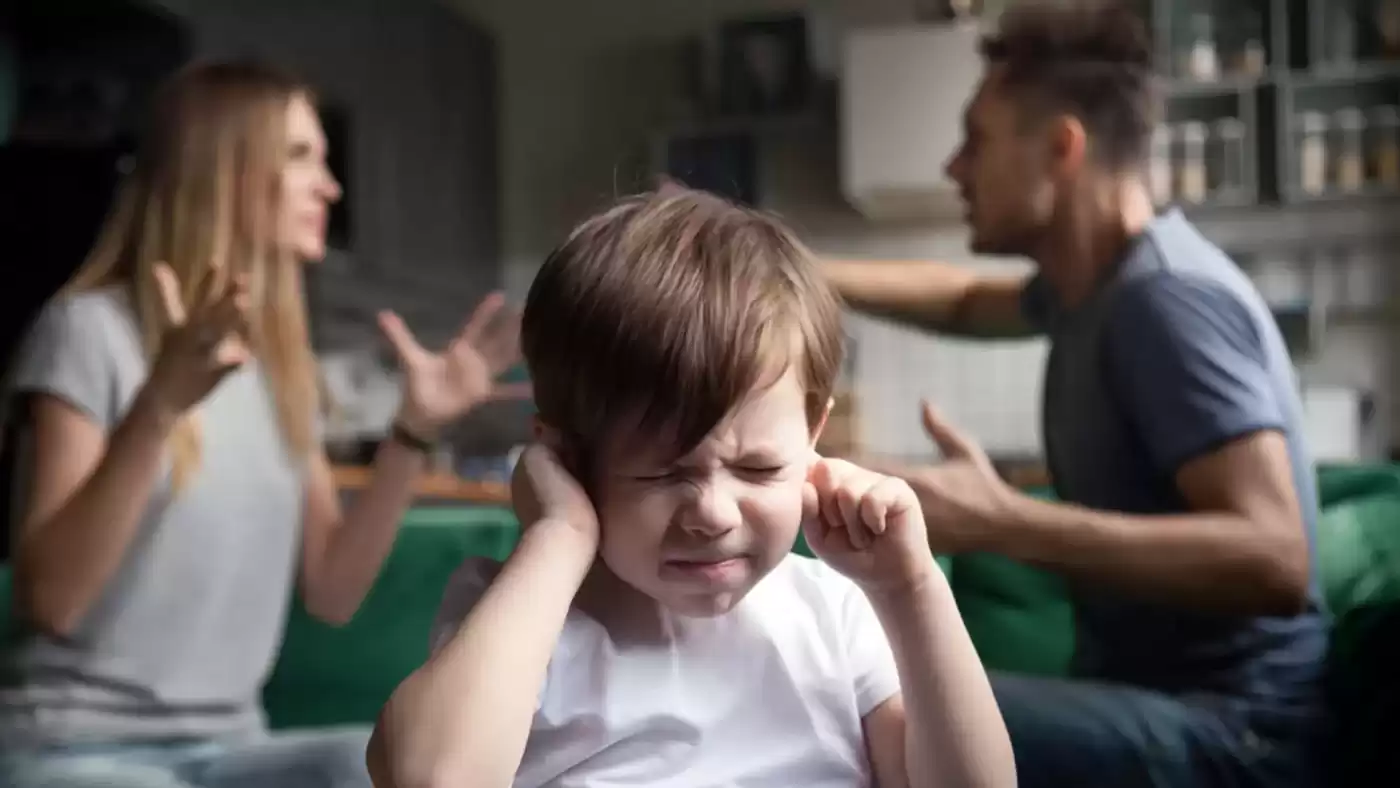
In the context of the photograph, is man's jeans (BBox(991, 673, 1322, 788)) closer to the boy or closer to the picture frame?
the boy

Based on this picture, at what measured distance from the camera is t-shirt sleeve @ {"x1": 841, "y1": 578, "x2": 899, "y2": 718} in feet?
1.50

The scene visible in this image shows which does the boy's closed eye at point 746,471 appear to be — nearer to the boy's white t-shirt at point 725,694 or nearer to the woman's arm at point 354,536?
the boy's white t-shirt at point 725,694

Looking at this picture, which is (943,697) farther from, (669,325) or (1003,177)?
(1003,177)

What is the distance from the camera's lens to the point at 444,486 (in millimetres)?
710

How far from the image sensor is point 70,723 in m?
0.66

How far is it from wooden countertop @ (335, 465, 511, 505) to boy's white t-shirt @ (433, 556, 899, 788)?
22cm

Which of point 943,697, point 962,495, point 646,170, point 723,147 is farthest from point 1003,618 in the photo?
point 723,147

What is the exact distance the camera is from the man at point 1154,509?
56cm

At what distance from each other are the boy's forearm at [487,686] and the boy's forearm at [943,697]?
0.12 metres

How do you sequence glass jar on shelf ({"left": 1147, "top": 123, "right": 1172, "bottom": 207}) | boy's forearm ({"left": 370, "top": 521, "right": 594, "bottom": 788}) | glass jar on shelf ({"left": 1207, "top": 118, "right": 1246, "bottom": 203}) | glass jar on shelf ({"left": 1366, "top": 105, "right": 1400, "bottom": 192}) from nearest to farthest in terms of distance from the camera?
boy's forearm ({"left": 370, "top": 521, "right": 594, "bottom": 788})
glass jar on shelf ({"left": 1147, "top": 123, "right": 1172, "bottom": 207})
glass jar on shelf ({"left": 1207, "top": 118, "right": 1246, "bottom": 203})
glass jar on shelf ({"left": 1366, "top": 105, "right": 1400, "bottom": 192})

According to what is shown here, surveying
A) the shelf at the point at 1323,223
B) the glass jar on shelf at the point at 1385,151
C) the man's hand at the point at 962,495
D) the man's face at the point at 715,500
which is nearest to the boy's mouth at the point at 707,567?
the man's face at the point at 715,500

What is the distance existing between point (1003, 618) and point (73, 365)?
0.54 m

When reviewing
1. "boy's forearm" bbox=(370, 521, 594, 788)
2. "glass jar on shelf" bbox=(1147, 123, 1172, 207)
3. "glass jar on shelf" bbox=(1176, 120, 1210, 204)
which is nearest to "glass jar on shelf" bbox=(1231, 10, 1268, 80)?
"glass jar on shelf" bbox=(1176, 120, 1210, 204)

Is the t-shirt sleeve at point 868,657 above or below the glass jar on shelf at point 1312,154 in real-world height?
below
